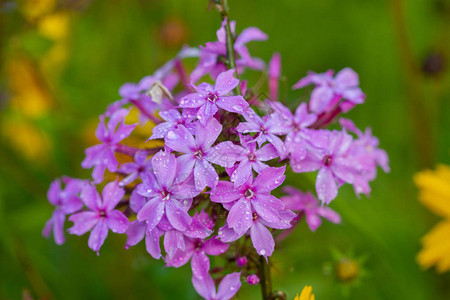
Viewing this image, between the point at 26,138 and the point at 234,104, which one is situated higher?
the point at 234,104

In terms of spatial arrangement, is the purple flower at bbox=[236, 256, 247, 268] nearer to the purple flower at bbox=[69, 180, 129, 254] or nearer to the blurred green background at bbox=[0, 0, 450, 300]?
the purple flower at bbox=[69, 180, 129, 254]

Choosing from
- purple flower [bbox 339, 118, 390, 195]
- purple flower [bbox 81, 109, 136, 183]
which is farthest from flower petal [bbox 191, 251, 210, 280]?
purple flower [bbox 339, 118, 390, 195]

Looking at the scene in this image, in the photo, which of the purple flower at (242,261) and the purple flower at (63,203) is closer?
the purple flower at (242,261)

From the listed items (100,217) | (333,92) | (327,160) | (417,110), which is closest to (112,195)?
(100,217)

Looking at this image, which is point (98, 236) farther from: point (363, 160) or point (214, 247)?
point (363, 160)

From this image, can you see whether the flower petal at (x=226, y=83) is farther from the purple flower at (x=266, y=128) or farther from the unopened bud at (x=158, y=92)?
the unopened bud at (x=158, y=92)

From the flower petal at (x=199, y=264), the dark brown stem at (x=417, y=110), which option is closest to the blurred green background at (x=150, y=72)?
the dark brown stem at (x=417, y=110)

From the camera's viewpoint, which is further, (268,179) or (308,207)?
(308,207)
